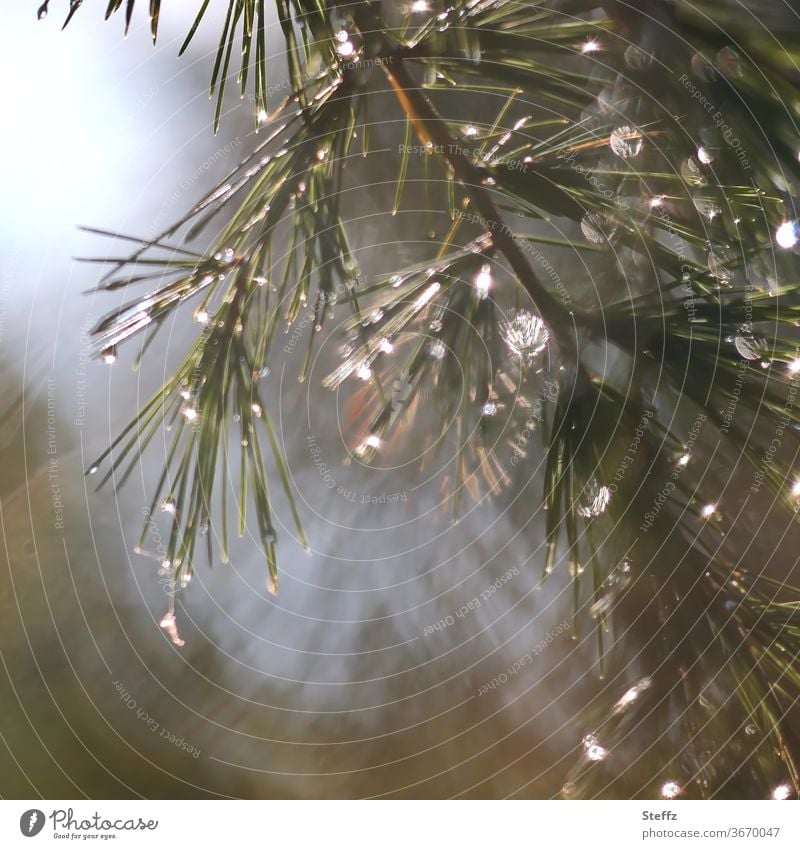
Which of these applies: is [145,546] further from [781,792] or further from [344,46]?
[781,792]

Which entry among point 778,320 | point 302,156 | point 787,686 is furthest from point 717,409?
point 302,156

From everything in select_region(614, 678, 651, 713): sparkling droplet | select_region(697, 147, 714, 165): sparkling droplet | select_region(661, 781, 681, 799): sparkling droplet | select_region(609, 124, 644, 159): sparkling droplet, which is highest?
select_region(609, 124, 644, 159): sparkling droplet

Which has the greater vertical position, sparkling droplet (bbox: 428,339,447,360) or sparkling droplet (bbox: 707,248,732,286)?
sparkling droplet (bbox: 707,248,732,286)

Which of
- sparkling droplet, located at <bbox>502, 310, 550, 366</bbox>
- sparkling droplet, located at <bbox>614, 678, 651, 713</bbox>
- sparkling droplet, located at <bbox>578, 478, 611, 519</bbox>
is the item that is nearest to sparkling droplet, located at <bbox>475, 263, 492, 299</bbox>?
sparkling droplet, located at <bbox>502, 310, 550, 366</bbox>

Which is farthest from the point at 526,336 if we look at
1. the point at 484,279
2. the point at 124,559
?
the point at 124,559

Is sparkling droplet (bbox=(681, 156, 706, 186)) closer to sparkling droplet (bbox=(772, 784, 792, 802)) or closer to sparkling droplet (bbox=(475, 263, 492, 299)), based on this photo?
sparkling droplet (bbox=(475, 263, 492, 299))

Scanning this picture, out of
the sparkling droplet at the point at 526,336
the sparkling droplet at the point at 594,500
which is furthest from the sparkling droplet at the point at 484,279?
the sparkling droplet at the point at 594,500
